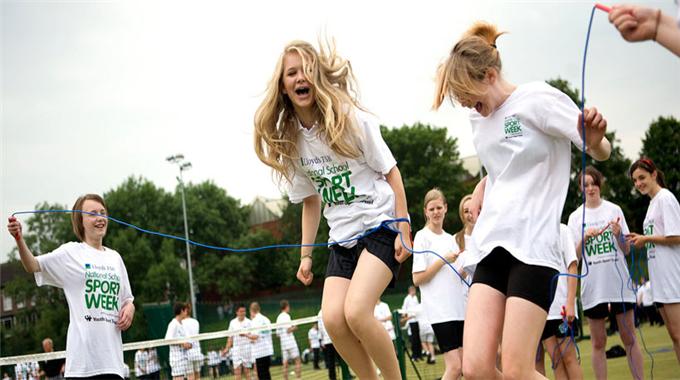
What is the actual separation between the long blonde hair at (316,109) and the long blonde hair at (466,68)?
856 millimetres

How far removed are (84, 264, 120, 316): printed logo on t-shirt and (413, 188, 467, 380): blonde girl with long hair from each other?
10.3 feet

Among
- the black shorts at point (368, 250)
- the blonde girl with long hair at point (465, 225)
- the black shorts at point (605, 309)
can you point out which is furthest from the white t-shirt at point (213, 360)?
the black shorts at point (368, 250)

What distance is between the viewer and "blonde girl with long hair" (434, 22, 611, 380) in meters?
4.30

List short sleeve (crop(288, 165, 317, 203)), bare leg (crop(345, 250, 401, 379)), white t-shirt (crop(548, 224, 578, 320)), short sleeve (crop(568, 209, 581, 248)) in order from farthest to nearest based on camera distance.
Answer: short sleeve (crop(568, 209, 581, 248)), white t-shirt (crop(548, 224, 578, 320)), short sleeve (crop(288, 165, 317, 203)), bare leg (crop(345, 250, 401, 379))

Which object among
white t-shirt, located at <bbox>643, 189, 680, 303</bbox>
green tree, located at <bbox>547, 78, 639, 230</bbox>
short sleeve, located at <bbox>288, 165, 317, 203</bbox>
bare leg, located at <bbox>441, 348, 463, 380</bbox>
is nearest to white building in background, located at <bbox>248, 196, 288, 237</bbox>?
green tree, located at <bbox>547, 78, 639, 230</bbox>

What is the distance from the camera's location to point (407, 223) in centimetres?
546

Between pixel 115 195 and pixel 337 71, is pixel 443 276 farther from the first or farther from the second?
pixel 115 195

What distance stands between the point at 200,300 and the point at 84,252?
7250 cm

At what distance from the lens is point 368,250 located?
5.43 metres

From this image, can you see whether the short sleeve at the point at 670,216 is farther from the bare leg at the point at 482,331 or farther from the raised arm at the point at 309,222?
the bare leg at the point at 482,331

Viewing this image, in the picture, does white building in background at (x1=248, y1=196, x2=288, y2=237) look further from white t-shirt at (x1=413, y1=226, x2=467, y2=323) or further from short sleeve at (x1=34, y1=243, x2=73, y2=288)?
short sleeve at (x1=34, y1=243, x2=73, y2=288)

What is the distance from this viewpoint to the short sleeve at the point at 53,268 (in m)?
6.49

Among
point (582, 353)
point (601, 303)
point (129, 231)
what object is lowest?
point (582, 353)

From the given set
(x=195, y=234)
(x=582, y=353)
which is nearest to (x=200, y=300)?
(x=195, y=234)
